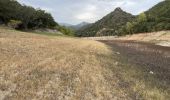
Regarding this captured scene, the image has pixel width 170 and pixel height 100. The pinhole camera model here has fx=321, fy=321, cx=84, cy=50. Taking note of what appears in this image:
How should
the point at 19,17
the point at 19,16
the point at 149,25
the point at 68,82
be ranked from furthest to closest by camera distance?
the point at 149,25 → the point at 19,16 → the point at 19,17 → the point at 68,82

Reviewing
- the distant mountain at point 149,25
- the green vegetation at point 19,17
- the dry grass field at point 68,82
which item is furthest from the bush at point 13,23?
→ the dry grass field at point 68,82

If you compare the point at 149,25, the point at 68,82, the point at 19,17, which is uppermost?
the point at 19,17

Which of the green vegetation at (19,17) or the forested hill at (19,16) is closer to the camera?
the green vegetation at (19,17)

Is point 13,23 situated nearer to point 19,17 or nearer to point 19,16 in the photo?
point 19,17

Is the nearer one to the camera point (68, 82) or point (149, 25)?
point (68, 82)

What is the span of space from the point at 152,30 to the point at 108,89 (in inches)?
4680

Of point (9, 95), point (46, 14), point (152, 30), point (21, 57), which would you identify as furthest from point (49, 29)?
point (9, 95)

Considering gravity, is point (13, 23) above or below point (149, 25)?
above

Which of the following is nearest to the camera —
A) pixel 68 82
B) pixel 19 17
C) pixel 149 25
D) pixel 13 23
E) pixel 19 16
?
pixel 68 82

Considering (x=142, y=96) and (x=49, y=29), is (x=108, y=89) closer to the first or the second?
(x=142, y=96)

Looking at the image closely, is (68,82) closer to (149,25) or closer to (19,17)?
(19,17)

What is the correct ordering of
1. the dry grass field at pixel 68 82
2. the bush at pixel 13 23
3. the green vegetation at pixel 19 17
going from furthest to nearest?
the green vegetation at pixel 19 17
the bush at pixel 13 23
the dry grass field at pixel 68 82

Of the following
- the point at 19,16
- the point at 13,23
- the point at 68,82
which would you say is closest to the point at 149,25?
the point at 19,16

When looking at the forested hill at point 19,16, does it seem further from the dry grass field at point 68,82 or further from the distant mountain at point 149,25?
the dry grass field at point 68,82
